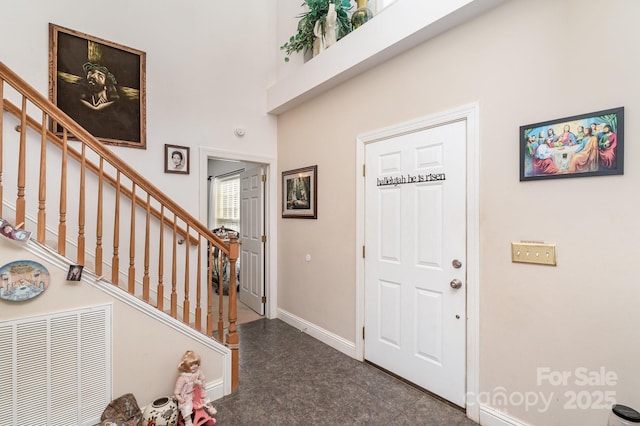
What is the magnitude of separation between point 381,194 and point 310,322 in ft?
5.73

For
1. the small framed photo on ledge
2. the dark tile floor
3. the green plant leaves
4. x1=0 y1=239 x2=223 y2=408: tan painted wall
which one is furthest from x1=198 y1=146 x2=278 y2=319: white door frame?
x1=0 y1=239 x2=223 y2=408: tan painted wall

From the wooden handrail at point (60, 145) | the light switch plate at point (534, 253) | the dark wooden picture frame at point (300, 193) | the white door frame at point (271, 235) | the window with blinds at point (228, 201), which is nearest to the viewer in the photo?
the light switch plate at point (534, 253)

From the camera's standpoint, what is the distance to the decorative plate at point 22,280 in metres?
1.51

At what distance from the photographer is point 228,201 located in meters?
6.01

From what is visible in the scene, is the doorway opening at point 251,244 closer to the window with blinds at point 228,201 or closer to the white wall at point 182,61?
the window with blinds at point 228,201

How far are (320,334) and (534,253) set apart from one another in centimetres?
221

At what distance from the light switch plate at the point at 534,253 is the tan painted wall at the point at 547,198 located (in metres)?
0.04

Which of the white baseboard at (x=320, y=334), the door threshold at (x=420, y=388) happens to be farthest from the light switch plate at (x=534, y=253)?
the white baseboard at (x=320, y=334)

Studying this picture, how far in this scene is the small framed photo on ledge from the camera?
3.04m

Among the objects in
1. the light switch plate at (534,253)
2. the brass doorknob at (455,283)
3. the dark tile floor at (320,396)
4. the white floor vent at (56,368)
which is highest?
the light switch plate at (534,253)

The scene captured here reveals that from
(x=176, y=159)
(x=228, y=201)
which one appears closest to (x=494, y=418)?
(x=176, y=159)

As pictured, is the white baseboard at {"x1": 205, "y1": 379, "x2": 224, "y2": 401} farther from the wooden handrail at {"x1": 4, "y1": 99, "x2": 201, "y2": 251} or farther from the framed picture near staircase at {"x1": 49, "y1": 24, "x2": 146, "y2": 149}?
the framed picture near staircase at {"x1": 49, "y1": 24, "x2": 146, "y2": 149}

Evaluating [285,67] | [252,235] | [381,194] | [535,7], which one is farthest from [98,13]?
[535,7]

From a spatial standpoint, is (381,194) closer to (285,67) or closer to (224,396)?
(224,396)
